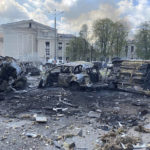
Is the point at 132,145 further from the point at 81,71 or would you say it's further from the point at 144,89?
the point at 81,71

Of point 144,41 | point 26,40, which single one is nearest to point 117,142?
point 144,41

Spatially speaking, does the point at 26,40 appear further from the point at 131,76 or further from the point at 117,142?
the point at 117,142

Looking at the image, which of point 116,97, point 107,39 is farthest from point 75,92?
point 107,39

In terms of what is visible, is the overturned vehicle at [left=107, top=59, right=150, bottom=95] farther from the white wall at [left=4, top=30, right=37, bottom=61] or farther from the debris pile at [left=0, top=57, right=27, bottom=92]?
the white wall at [left=4, top=30, right=37, bottom=61]

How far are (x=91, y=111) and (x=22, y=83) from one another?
20.5ft

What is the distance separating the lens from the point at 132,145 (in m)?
4.09

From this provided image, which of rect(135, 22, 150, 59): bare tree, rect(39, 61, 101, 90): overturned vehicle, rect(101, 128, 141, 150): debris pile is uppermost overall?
rect(135, 22, 150, 59): bare tree

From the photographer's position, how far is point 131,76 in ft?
32.9

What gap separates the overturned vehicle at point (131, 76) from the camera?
9.55 metres

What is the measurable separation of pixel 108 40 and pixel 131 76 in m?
27.2

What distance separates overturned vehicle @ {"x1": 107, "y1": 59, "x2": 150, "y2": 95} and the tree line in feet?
76.7

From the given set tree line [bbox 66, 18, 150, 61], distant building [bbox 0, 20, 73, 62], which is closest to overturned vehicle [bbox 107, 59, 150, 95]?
tree line [bbox 66, 18, 150, 61]

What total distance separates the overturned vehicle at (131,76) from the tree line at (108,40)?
920 inches

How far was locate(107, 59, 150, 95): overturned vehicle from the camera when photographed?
31.3ft
